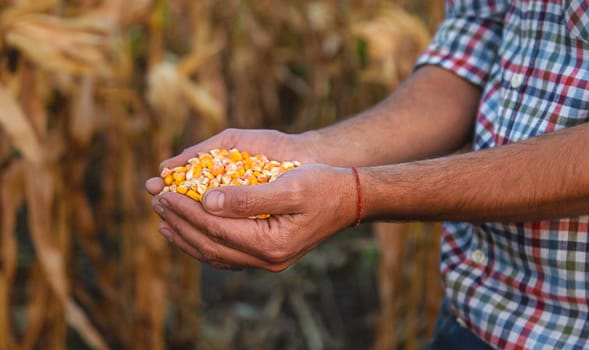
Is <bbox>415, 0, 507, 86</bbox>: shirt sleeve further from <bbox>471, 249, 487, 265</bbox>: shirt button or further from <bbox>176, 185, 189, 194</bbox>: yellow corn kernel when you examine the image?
<bbox>176, 185, 189, 194</bbox>: yellow corn kernel

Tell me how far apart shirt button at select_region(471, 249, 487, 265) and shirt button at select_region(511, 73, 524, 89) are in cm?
27

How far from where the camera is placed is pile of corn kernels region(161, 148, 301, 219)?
110cm

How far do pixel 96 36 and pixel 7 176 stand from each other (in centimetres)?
44

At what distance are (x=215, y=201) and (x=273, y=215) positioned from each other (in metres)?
0.08

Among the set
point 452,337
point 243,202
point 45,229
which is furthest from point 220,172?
point 45,229

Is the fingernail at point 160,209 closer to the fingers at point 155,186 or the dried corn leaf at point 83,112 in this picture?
the fingers at point 155,186

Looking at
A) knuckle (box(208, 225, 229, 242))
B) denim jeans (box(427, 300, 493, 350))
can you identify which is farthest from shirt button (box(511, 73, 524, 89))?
knuckle (box(208, 225, 229, 242))

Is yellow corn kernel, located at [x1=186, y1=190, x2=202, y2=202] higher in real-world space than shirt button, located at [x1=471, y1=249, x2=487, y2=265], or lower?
higher

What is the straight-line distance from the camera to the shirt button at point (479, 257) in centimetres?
126

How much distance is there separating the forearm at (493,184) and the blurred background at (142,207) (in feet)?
3.44

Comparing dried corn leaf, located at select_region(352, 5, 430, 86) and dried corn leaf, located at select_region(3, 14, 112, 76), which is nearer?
dried corn leaf, located at select_region(3, 14, 112, 76)

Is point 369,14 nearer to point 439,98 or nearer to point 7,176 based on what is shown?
point 7,176

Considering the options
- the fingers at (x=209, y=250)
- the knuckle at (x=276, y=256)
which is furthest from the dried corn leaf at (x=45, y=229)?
the knuckle at (x=276, y=256)

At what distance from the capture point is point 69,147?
221cm
